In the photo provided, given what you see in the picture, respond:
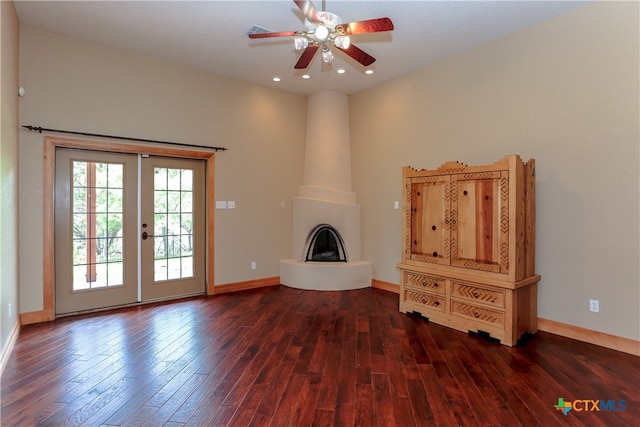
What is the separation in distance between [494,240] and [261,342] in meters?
2.46

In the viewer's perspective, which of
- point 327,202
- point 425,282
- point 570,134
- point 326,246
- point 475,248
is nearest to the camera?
point 570,134

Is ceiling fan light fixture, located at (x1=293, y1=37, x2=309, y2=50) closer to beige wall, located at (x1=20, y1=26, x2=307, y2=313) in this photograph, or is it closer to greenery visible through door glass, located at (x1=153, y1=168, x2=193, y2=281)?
beige wall, located at (x1=20, y1=26, x2=307, y2=313)

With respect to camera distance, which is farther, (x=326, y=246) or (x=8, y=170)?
(x=326, y=246)

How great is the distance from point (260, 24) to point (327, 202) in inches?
108

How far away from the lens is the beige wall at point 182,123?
3.71m

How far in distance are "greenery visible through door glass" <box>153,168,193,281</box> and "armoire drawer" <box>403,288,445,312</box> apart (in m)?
3.05

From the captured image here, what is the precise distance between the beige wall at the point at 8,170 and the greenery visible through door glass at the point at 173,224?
1.49 meters

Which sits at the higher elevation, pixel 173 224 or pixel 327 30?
pixel 327 30

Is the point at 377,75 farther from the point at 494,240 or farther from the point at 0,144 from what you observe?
the point at 0,144

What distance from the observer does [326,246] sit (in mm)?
5734

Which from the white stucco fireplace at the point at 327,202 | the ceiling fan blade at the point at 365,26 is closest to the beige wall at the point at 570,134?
the white stucco fireplace at the point at 327,202

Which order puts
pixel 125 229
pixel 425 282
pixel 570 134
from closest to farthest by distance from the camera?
pixel 570 134 → pixel 425 282 → pixel 125 229

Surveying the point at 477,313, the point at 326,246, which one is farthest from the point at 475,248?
the point at 326,246

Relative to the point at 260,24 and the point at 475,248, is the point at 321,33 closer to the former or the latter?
the point at 260,24
